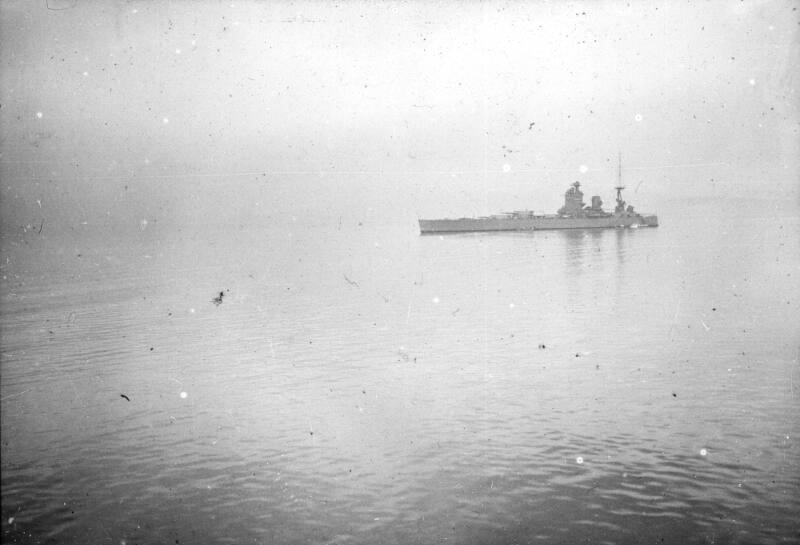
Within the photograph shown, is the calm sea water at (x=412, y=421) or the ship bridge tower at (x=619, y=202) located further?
the ship bridge tower at (x=619, y=202)

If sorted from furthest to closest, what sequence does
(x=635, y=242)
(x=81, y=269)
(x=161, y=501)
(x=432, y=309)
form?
1. (x=635, y=242)
2. (x=81, y=269)
3. (x=432, y=309)
4. (x=161, y=501)

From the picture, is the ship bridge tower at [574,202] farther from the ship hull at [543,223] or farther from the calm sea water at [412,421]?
the calm sea water at [412,421]

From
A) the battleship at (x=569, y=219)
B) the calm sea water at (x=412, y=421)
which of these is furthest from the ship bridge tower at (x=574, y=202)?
the calm sea water at (x=412, y=421)

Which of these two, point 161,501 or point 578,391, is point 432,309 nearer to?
point 578,391

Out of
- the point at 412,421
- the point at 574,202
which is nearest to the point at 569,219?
the point at 574,202

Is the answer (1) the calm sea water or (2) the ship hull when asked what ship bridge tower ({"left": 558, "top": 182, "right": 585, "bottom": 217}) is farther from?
(1) the calm sea water

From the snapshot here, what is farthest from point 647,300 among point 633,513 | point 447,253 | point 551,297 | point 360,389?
point 447,253

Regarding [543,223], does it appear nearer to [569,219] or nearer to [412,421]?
[569,219]
